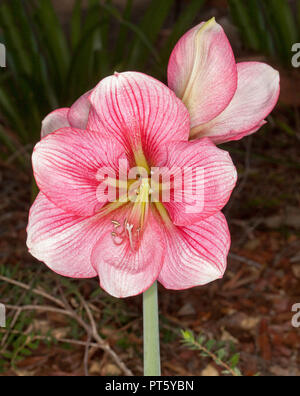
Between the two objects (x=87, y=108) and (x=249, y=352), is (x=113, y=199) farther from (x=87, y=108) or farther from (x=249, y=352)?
(x=249, y=352)

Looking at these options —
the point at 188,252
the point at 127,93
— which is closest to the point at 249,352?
the point at 188,252

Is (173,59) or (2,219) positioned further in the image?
(2,219)

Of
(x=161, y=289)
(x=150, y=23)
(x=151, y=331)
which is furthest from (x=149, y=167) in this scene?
(x=150, y=23)

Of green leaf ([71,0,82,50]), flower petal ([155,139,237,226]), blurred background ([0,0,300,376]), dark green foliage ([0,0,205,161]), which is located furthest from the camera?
green leaf ([71,0,82,50])

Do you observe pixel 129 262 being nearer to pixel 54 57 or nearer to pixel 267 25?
pixel 54 57
